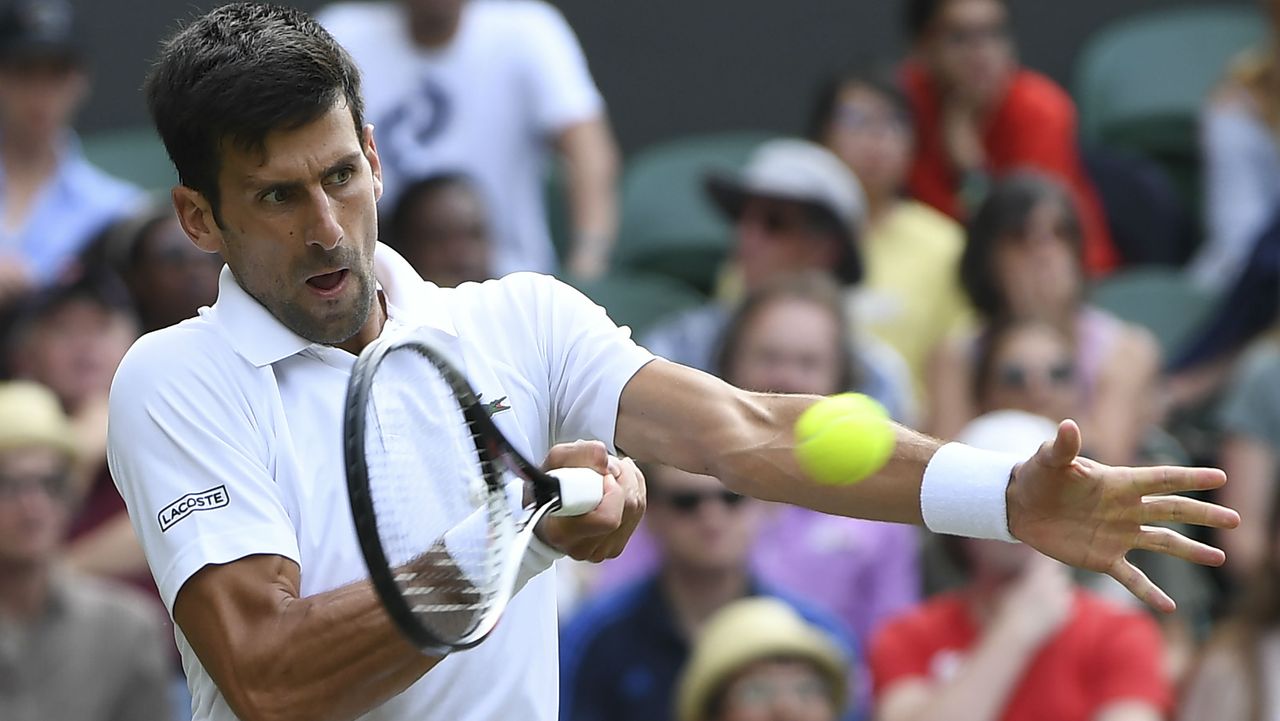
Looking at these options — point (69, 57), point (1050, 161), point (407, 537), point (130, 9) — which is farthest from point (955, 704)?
point (130, 9)

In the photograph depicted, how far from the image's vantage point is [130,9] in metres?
7.67

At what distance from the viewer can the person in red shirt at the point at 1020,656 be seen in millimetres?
4527

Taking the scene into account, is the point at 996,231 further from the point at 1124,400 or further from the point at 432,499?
the point at 432,499

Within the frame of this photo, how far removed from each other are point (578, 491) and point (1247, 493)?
3.37 meters

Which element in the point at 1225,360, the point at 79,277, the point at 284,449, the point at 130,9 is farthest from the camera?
the point at 130,9

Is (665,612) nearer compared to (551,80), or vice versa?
(665,612)

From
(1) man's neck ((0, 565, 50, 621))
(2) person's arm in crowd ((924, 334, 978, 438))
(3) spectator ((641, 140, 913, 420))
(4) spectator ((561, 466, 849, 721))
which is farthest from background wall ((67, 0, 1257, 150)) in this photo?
(1) man's neck ((0, 565, 50, 621))

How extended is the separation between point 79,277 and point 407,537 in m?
3.52

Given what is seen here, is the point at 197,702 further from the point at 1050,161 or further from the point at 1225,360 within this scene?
the point at 1050,161

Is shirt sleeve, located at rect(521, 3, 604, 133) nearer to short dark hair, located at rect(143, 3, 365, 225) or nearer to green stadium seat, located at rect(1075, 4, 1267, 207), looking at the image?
green stadium seat, located at rect(1075, 4, 1267, 207)

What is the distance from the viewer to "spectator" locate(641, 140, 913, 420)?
586cm

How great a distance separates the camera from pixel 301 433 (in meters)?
2.59

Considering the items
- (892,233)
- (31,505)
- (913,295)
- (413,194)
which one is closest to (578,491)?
(31,505)

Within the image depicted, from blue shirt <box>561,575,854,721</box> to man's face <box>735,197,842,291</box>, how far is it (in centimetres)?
148
